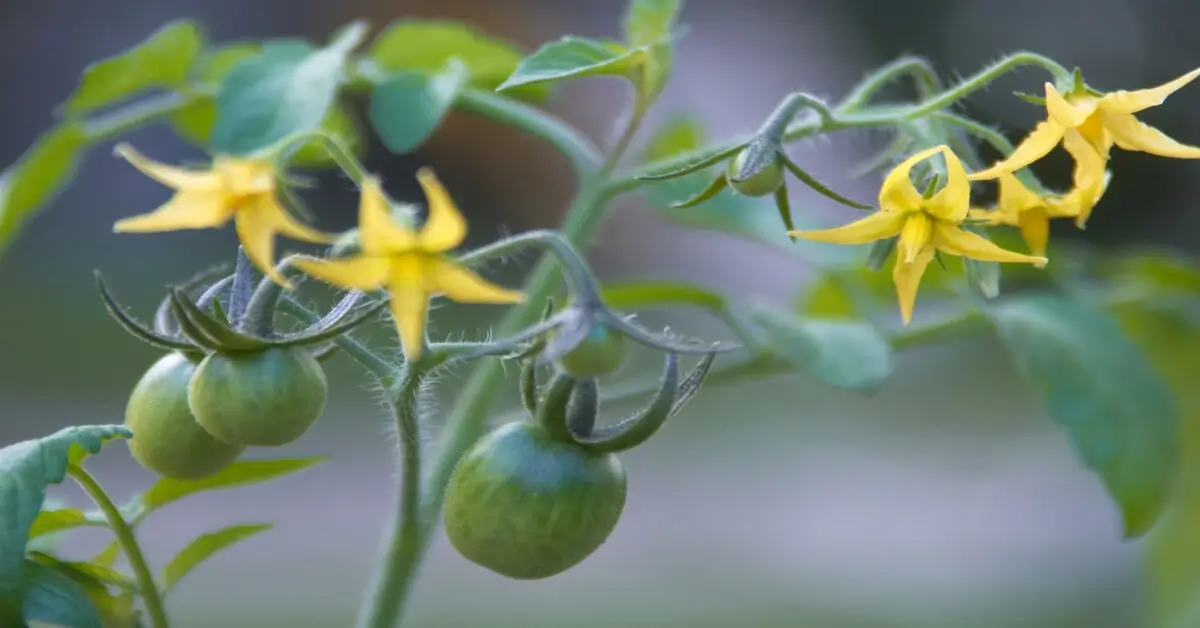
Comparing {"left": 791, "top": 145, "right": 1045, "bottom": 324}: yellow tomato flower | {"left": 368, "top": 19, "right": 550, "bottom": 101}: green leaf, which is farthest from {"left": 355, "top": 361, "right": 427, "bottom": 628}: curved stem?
{"left": 368, "top": 19, "right": 550, "bottom": 101}: green leaf

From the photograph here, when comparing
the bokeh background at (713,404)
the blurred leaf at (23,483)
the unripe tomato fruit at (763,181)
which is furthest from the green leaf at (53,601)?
the bokeh background at (713,404)

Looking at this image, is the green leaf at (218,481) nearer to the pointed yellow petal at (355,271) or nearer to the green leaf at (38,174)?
the pointed yellow petal at (355,271)

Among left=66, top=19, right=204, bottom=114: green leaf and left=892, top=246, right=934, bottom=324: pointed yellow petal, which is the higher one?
left=66, top=19, right=204, bottom=114: green leaf

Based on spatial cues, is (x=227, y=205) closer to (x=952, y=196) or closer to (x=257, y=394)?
(x=257, y=394)

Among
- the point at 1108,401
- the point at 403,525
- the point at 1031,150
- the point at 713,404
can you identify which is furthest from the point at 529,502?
the point at 713,404

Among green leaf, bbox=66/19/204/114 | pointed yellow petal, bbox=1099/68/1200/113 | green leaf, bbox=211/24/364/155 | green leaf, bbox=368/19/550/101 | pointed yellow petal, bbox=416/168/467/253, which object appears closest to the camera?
pointed yellow petal, bbox=416/168/467/253

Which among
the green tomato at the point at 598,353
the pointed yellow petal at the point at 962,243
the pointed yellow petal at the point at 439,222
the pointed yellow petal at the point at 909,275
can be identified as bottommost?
the pointed yellow petal at the point at 439,222

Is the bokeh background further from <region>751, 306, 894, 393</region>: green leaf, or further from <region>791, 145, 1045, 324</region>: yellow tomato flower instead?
<region>791, 145, 1045, 324</region>: yellow tomato flower
